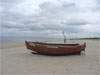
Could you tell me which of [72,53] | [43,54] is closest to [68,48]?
[72,53]

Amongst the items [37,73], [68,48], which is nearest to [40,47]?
[68,48]

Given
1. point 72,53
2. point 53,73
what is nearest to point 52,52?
point 72,53

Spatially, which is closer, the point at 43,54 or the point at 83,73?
the point at 83,73

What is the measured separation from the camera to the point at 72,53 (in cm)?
1891

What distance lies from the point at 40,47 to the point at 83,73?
30.4 feet

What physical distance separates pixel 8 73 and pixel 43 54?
932cm

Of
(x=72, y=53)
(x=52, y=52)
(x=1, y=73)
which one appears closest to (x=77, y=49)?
(x=72, y=53)

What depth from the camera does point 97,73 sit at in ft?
32.1

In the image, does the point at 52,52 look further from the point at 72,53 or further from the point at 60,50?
the point at 72,53

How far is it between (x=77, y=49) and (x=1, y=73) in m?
10.6

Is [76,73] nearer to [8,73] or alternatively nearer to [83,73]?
[83,73]

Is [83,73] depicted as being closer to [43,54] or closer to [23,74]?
[23,74]

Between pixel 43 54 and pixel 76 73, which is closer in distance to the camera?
pixel 76 73

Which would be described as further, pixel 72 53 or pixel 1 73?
pixel 72 53
